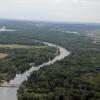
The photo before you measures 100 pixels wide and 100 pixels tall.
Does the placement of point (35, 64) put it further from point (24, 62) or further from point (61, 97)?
point (61, 97)

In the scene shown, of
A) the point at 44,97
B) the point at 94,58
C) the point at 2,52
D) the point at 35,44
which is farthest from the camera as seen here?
the point at 35,44

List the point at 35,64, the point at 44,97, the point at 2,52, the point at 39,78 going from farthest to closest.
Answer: the point at 2,52 < the point at 35,64 < the point at 39,78 < the point at 44,97

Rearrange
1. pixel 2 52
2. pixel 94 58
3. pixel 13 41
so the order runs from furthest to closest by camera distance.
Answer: pixel 13 41, pixel 2 52, pixel 94 58

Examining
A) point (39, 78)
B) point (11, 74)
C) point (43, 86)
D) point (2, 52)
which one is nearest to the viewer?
point (43, 86)

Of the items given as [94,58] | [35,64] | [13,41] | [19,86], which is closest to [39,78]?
[19,86]

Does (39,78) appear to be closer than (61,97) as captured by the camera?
No

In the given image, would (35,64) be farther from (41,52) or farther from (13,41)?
(13,41)

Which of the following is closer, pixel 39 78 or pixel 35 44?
pixel 39 78

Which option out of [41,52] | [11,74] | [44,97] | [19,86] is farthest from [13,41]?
[44,97]

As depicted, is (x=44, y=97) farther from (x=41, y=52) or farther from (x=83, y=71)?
(x=41, y=52)
